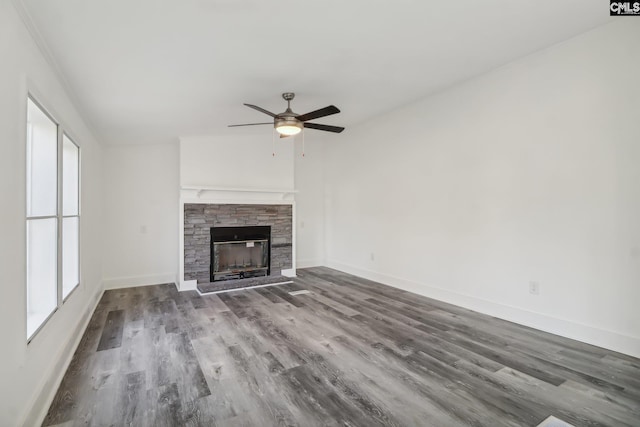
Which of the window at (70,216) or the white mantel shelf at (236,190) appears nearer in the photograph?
the window at (70,216)

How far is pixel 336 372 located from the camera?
2.51m

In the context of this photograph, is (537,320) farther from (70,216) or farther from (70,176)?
(70,176)

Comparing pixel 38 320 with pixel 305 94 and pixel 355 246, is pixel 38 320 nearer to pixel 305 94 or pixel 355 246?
pixel 305 94

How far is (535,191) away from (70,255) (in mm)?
4805

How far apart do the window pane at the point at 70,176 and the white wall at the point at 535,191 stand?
13.7 ft

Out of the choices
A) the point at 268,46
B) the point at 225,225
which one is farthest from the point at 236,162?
the point at 268,46

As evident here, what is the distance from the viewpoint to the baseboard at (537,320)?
2775mm

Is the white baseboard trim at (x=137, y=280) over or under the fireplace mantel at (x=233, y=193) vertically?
under

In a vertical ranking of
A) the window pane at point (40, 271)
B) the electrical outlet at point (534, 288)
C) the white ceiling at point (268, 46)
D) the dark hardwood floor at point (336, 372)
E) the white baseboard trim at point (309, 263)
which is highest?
the white ceiling at point (268, 46)

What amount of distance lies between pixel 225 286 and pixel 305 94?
127 inches

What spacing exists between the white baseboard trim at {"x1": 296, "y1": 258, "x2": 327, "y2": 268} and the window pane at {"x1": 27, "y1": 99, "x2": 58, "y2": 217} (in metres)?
4.72

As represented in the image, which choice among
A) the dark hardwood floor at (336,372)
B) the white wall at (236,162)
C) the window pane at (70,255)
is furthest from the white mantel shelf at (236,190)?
the dark hardwood floor at (336,372)

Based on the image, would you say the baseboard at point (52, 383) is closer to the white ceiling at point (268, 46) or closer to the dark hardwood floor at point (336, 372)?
the dark hardwood floor at point (336, 372)

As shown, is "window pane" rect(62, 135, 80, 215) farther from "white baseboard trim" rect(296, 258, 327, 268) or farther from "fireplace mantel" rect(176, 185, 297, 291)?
"white baseboard trim" rect(296, 258, 327, 268)
